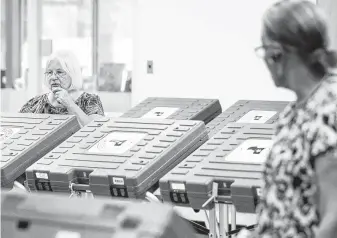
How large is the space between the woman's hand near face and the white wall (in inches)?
64.8

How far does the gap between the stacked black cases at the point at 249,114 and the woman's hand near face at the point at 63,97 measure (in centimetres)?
78

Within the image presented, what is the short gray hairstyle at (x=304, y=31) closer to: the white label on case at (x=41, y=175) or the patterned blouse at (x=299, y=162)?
the patterned blouse at (x=299, y=162)

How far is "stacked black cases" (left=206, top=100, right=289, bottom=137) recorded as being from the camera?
4.35 meters

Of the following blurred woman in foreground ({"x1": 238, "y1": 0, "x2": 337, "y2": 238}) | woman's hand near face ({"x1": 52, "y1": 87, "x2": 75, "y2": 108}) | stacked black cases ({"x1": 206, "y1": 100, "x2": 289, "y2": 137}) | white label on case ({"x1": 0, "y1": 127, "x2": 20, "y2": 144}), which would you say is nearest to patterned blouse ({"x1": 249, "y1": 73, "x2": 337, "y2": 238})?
blurred woman in foreground ({"x1": 238, "y1": 0, "x2": 337, "y2": 238})

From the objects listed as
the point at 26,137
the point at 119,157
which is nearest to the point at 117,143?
the point at 119,157

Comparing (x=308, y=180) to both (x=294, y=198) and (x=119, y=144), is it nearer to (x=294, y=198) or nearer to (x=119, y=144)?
(x=294, y=198)

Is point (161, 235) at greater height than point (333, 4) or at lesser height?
lesser

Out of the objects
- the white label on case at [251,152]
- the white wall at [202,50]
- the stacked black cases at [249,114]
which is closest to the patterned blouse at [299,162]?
the white label on case at [251,152]

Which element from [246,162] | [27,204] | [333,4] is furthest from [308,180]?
[333,4]

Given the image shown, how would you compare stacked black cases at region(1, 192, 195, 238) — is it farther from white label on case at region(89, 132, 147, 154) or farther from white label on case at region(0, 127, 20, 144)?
white label on case at region(0, 127, 20, 144)

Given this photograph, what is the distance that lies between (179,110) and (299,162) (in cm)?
300

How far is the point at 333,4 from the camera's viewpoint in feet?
18.2

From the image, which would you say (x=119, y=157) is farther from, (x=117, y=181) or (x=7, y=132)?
(x=7, y=132)

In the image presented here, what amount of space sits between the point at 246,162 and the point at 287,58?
150 cm
